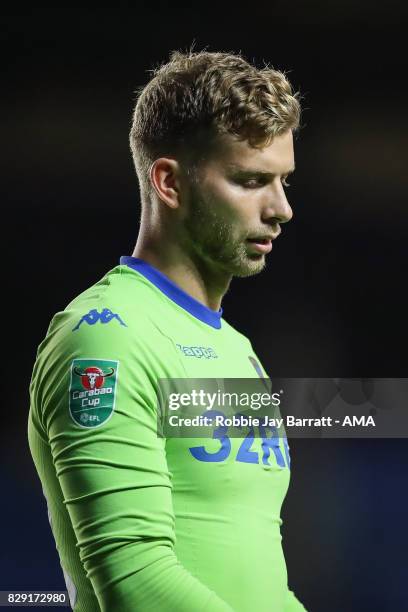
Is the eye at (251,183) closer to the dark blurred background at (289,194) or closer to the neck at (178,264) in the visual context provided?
the neck at (178,264)

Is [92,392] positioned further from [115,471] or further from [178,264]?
[178,264]

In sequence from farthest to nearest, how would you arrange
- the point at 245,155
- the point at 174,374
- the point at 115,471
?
1. the point at 245,155
2. the point at 174,374
3. the point at 115,471

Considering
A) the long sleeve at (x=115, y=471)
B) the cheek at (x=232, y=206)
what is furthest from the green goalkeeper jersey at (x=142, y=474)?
the cheek at (x=232, y=206)

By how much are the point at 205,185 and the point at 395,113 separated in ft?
6.16

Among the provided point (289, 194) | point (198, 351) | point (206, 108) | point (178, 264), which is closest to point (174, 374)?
point (198, 351)

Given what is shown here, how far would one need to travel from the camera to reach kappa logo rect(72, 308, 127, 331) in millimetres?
894

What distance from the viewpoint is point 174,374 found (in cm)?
93

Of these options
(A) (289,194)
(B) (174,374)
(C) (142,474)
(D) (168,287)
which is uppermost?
(A) (289,194)

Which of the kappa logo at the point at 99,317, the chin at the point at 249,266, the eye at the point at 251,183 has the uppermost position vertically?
the eye at the point at 251,183

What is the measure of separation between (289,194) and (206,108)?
1.64 m

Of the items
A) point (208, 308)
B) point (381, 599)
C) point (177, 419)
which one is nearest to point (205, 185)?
point (208, 308)

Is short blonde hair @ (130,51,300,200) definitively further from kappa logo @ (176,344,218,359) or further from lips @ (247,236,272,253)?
kappa logo @ (176,344,218,359)

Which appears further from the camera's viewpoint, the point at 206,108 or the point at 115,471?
the point at 206,108

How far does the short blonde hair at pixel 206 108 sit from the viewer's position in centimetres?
105
